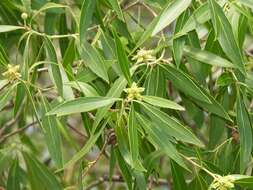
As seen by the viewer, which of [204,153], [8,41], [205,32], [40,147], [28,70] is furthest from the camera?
[40,147]

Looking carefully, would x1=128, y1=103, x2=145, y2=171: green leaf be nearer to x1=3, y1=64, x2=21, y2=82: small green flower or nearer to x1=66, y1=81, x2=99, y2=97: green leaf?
x1=66, y1=81, x2=99, y2=97: green leaf

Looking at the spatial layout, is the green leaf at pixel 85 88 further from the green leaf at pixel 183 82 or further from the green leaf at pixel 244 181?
the green leaf at pixel 244 181

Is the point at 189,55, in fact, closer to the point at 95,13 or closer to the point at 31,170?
the point at 95,13

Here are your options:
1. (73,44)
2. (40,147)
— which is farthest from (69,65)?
(40,147)

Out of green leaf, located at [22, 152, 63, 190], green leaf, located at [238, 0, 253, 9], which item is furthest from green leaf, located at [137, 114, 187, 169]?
green leaf, located at [22, 152, 63, 190]

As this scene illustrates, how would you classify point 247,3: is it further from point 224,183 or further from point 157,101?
point 224,183
